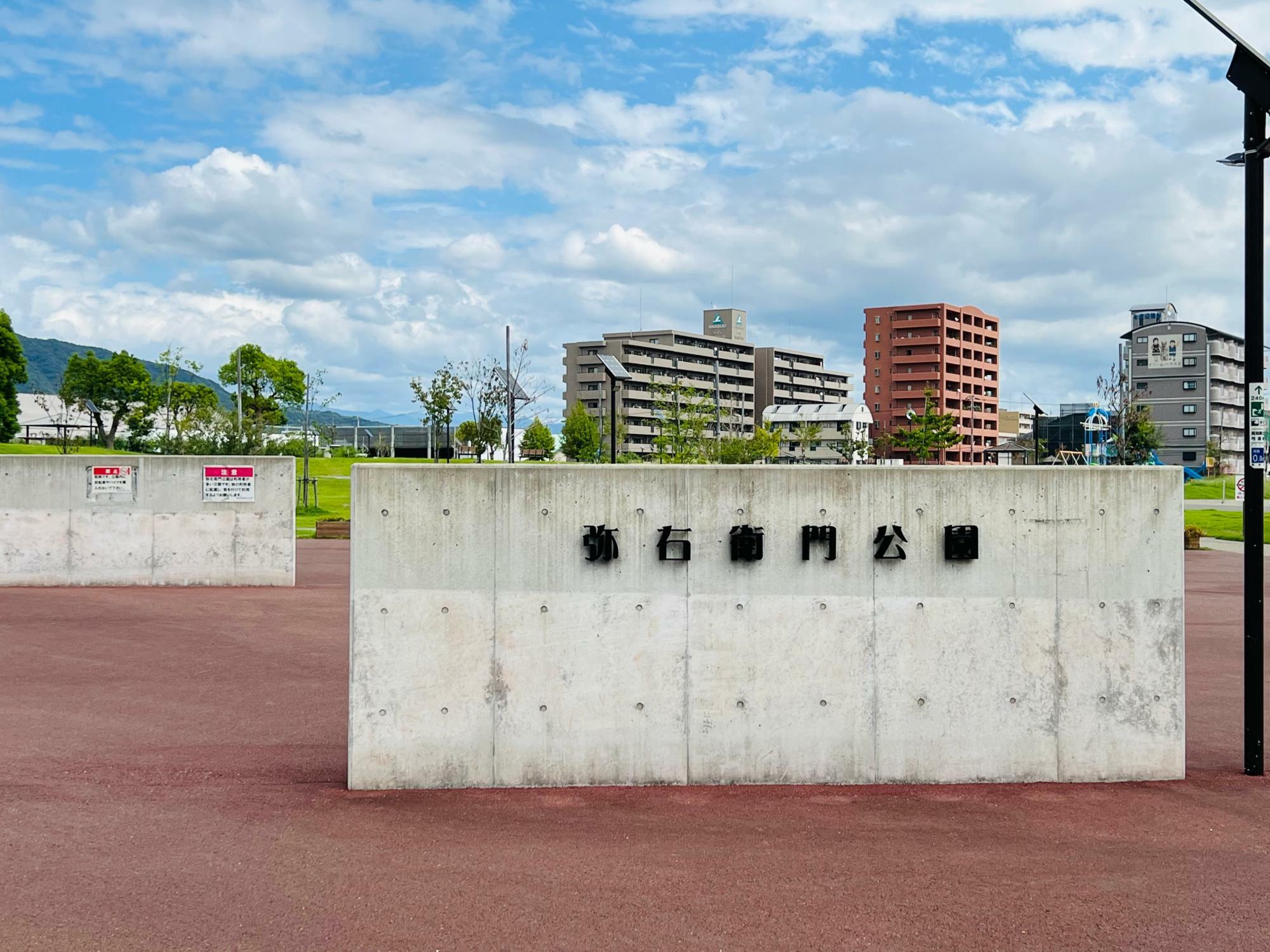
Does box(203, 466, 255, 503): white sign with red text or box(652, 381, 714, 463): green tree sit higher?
box(652, 381, 714, 463): green tree

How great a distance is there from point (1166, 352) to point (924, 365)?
3232 cm

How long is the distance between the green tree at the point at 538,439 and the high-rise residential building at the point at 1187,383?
50290 mm

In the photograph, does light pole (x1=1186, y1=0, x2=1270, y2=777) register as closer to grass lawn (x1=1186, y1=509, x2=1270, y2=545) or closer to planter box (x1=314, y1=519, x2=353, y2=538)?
planter box (x1=314, y1=519, x2=353, y2=538)

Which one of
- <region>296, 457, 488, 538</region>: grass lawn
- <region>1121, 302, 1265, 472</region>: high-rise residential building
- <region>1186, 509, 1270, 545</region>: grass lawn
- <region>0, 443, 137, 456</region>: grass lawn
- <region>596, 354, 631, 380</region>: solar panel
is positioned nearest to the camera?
<region>596, 354, 631, 380</region>: solar panel

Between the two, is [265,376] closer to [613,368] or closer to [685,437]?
[685,437]

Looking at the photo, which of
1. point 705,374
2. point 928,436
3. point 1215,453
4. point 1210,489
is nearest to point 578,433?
point 705,374

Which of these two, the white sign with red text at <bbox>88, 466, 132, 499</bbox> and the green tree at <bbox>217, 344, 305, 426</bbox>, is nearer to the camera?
the white sign with red text at <bbox>88, 466, 132, 499</bbox>

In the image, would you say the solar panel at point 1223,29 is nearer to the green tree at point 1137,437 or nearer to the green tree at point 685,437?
the green tree at point 685,437

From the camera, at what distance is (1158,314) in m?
108

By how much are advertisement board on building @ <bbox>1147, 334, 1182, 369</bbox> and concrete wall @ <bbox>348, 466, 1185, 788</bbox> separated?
3749 inches

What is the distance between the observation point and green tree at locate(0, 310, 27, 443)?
59.1 metres

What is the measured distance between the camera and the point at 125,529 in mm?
19219

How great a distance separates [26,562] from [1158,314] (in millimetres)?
111346

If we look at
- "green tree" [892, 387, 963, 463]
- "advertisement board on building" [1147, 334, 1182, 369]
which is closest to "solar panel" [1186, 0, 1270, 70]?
"green tree" [892, 387, 963, 463]
